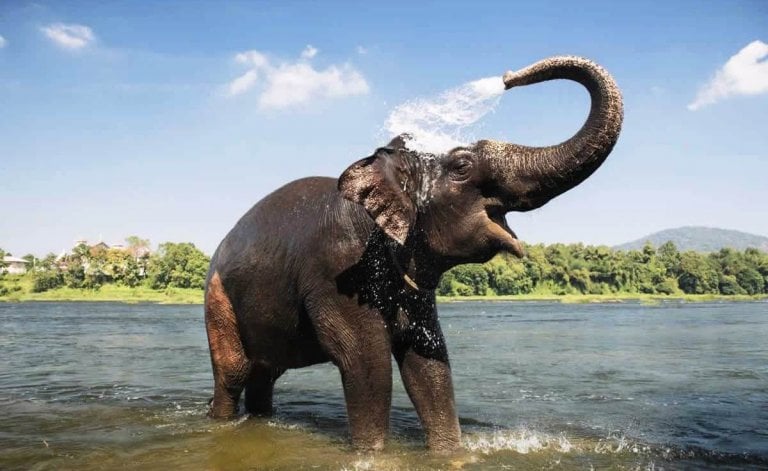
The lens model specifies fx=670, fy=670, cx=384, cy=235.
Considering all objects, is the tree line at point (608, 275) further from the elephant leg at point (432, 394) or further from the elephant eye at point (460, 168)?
the elephant eye at point (460, 168)

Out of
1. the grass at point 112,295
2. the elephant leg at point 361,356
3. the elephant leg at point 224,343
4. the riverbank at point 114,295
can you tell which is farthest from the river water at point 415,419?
the riverbank at point 114,295

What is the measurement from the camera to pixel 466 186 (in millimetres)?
4840

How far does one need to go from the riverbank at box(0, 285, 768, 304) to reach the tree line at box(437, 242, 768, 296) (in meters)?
2.73

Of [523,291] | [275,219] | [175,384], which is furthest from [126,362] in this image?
[523,291]

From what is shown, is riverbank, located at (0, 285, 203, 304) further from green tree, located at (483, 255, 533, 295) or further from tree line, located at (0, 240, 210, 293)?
green tree, located at (483, 255, 533, 295)

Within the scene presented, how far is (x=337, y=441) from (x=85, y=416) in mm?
3609

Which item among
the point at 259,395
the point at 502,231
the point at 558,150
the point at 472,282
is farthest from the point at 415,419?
the point at 472,282

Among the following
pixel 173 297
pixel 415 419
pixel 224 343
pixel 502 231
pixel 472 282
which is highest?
pixel 502 231

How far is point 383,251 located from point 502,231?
1.03 metres

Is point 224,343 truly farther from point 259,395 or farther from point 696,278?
point 696,278

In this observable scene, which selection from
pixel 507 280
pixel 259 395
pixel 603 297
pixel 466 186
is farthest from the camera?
pixel 507 280

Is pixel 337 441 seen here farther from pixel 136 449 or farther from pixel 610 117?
pixel 610 117

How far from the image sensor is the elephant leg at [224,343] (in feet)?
21.8

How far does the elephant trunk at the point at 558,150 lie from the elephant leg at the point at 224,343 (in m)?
3.17
